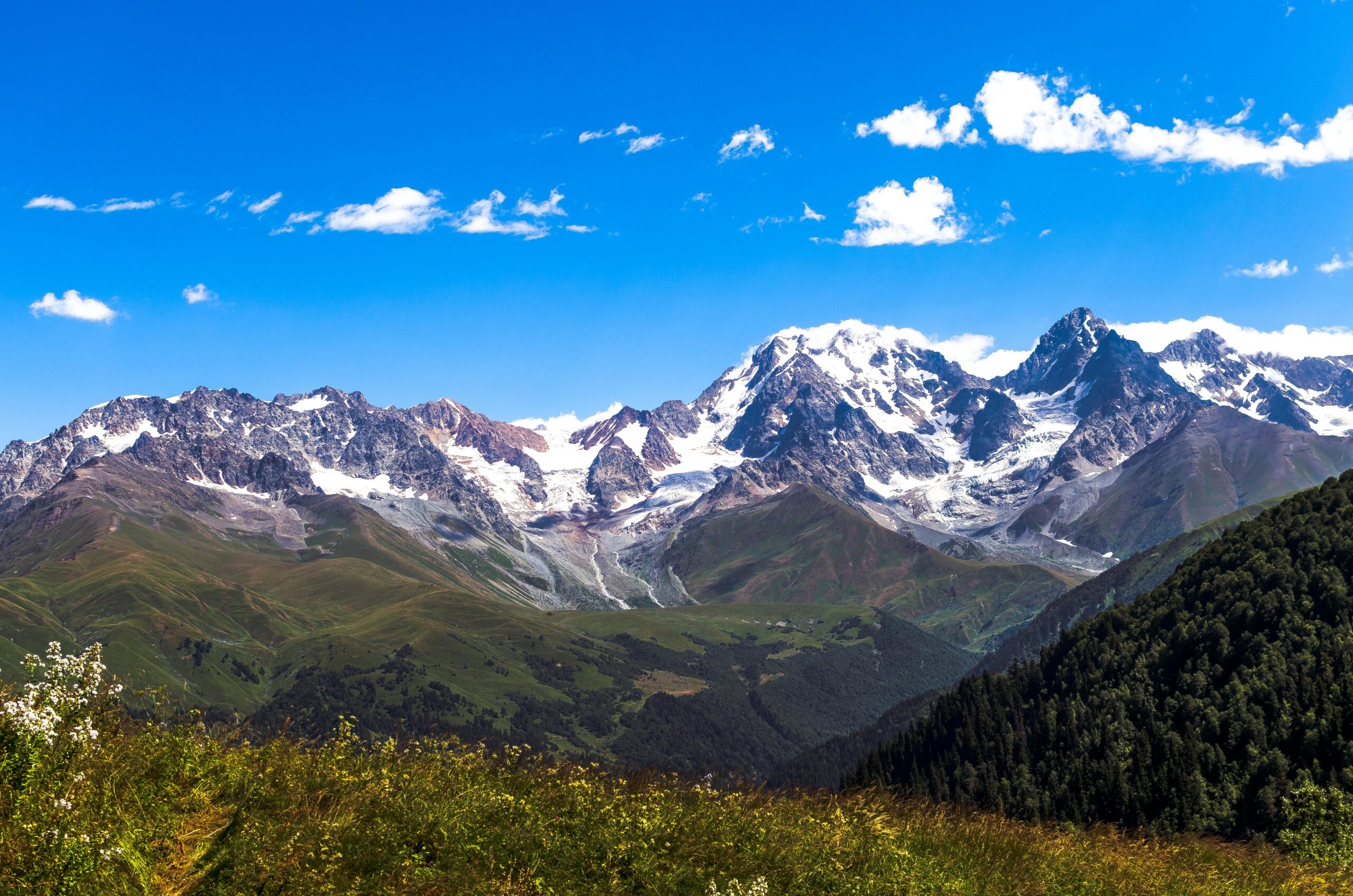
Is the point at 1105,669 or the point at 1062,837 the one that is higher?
the point at 1062,837

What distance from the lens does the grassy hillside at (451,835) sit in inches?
682

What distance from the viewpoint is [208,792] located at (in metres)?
21.0

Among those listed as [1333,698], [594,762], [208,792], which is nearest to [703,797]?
[594,762]

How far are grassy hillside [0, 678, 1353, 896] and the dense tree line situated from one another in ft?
208

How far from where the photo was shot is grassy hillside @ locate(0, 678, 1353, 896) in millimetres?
17328

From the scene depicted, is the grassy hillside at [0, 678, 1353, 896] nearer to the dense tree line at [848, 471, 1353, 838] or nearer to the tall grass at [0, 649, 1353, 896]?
the tall grass at [0, 649, 1353, 896]

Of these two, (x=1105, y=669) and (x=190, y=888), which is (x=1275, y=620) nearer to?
(x=1105, y=669)

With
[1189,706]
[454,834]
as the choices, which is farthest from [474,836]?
[1189,706]

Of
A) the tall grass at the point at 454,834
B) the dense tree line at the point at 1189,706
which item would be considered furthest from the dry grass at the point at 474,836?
the dense tree line at the point at 1189,706

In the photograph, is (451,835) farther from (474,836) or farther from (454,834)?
(474,836)

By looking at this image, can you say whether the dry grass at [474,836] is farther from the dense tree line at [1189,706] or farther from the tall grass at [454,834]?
the dense tree line at [1189,706]

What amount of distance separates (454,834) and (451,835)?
0.07 meters

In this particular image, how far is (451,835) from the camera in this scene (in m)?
21.0

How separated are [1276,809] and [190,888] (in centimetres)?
11215
